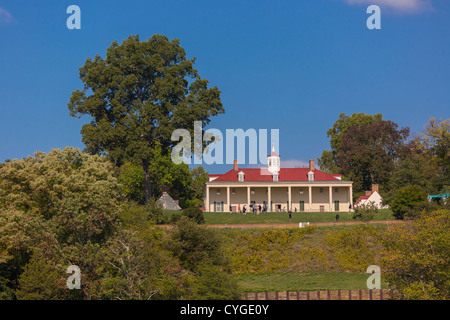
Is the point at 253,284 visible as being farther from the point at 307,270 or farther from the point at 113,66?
the point at 113,66

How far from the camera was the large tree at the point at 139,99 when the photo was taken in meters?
55.0

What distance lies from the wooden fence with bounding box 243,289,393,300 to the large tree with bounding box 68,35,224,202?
30.0 metres

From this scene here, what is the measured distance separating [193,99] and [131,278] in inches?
1327

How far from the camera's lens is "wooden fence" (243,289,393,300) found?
87.4ft

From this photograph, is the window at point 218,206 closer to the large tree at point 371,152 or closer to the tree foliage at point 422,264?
the large tree at point 371,152

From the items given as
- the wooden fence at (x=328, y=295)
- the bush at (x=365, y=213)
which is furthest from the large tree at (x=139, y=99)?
the wooden fence at (x=328, y=295)

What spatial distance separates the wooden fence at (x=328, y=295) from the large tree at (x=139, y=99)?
30014 millimetres

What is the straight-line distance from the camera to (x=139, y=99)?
5731 cm

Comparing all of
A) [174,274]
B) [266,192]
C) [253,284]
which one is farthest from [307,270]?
[266,192]

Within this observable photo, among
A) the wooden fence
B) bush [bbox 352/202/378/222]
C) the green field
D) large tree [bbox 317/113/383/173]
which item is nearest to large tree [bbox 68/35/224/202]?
the green field

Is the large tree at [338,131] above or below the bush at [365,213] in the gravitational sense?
above

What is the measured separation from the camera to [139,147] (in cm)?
5431

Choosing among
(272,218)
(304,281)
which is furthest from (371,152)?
(304,281)

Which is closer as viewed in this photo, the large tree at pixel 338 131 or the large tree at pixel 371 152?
the large tree at pixel 371 152
